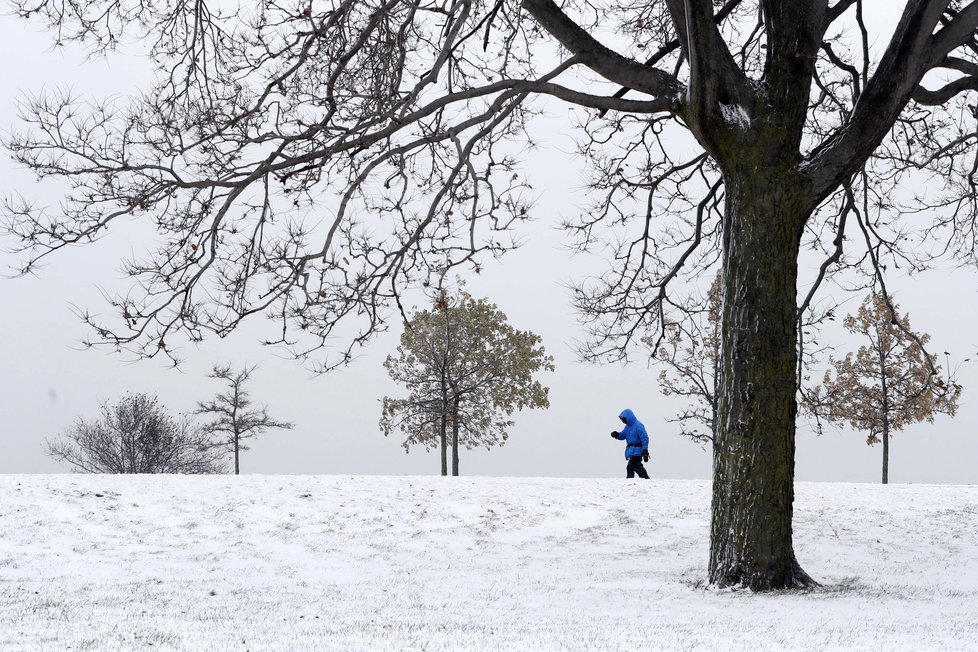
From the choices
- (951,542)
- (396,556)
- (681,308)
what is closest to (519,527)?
(396,556)

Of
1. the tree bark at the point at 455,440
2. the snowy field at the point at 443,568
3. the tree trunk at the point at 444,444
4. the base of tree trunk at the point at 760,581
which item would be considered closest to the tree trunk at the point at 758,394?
the base of tree trunk at the point at 760,581

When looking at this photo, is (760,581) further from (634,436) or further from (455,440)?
(455,440)

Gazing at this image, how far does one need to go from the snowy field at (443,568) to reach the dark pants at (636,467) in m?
2.67

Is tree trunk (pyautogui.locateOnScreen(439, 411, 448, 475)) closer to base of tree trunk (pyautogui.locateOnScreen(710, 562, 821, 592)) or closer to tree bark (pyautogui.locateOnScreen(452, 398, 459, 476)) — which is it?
tree bark (pyautogui.locateOnScreen(452, 398, 459, 476))

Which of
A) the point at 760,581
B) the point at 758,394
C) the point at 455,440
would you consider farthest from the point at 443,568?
the point at 455,440

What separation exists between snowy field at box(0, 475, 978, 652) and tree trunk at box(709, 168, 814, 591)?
35 centimetres

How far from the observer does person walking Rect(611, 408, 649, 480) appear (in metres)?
17.8

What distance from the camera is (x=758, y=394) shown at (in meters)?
7.46

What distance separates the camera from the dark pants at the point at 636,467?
1805 cm

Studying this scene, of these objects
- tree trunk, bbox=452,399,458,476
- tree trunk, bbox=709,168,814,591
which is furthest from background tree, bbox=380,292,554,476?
tree trunk, bbox=709,168,814,591

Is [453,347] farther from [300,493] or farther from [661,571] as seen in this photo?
[661,571]

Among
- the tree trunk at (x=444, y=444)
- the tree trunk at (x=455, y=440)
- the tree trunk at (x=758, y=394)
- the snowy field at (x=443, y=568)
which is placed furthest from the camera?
the tree trunk at (x=455, y=440)

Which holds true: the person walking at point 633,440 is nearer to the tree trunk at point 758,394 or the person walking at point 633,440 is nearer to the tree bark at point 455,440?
the tree bark at point 455,440

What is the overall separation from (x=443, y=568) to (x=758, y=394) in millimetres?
3512
